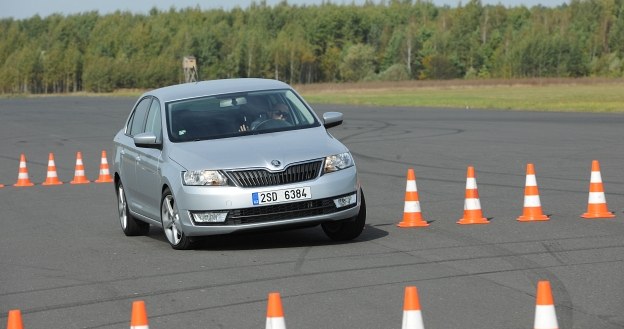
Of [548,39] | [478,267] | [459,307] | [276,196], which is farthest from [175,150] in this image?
[548,39]

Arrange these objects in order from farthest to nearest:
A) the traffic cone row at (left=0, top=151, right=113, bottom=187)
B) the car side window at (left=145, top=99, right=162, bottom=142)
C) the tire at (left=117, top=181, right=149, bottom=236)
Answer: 1. the traffic cone row at (left=0, top=151, right=113, bottom=187)
2. the tire at (left=117, top=181, right=149, bottom=236)
3. the car side window at (left=145, top=99, right=162, bottom=142)

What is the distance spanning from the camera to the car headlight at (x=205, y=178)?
11133mm

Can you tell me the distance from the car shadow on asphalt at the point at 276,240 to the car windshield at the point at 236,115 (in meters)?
1.01

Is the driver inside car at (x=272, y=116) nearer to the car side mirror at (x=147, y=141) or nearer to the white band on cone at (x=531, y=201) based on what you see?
the car side mirror at (x=147, y=141)

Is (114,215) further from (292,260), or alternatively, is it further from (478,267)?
(478,267)

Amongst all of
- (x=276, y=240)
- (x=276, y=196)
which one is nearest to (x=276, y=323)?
(x=276, y=196)

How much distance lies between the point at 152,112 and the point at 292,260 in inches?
128

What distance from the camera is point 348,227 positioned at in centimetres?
1168

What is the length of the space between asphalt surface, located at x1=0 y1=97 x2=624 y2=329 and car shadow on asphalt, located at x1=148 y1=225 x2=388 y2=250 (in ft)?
0.08

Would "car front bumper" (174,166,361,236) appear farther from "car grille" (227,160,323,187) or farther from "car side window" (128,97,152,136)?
"car side window" (128,97,152,136)

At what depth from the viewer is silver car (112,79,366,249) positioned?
1107cm

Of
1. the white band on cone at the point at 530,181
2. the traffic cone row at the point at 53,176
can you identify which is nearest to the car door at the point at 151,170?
the white band on cone at the point at 530,181

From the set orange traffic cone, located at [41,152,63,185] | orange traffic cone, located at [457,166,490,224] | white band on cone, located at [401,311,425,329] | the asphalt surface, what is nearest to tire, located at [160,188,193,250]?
the asphalt surface

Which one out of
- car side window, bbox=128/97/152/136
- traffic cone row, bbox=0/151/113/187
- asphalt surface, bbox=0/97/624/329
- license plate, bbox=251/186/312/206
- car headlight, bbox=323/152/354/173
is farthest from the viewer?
traffic cone row, bbox=0/151/113/187
